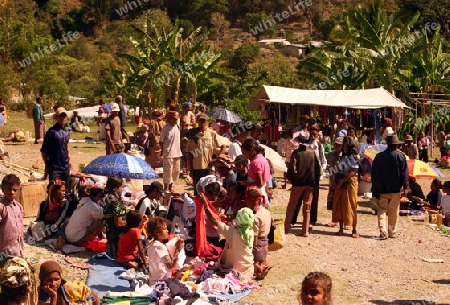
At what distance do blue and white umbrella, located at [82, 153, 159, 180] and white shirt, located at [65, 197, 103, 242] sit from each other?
0.94 metres

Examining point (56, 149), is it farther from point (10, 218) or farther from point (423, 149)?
point (423, 149)

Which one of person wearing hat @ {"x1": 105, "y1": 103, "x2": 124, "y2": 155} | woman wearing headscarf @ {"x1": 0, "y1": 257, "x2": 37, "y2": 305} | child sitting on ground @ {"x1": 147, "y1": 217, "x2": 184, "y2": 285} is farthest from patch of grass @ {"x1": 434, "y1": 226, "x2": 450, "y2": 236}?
woman wearing headscarf @ {"x1": 0, "y1": 257, "x2": 37, "y2": 305}

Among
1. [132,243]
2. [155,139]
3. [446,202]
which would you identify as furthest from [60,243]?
[446,202]

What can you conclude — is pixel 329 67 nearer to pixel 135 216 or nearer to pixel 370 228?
pixel 370 228

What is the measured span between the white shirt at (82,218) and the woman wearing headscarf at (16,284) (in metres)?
4.41

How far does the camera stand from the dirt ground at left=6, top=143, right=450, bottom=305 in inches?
322

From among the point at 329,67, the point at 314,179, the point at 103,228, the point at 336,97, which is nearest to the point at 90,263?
the point at 103,228

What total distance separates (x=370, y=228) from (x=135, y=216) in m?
4.86

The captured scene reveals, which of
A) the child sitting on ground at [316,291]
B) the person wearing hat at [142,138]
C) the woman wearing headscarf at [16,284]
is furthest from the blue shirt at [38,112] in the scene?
the child sitting on ground at [316,291]

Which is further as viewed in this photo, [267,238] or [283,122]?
[283,122]

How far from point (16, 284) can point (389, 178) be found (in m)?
7.30

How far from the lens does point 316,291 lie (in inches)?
174

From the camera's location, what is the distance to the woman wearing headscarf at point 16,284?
4.58 metres

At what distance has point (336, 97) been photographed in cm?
2078
